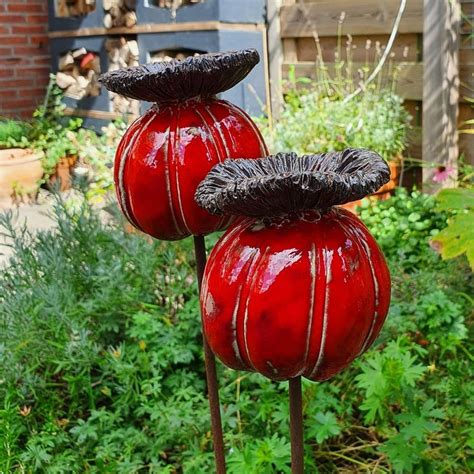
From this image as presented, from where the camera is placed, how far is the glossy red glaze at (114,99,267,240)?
1.22 m

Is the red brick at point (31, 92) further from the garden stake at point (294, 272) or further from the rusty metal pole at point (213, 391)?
the garden stake at point (294, 272)

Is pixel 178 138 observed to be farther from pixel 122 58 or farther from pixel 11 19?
pixel 11 19

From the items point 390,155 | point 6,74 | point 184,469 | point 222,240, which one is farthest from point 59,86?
point 222,240

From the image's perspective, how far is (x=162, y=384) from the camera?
7.49ft

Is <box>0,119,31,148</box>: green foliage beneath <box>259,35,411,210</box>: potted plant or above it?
beneath

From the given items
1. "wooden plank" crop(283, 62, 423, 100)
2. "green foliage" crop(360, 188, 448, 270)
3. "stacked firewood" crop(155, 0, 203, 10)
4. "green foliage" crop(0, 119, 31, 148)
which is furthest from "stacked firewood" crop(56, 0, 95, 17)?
"green foliage" crop(360, 188, 448, 270)

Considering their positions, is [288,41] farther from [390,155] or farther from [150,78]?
[150,78]

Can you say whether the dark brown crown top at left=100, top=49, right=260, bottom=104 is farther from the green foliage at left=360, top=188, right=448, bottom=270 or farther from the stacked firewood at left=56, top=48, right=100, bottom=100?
the stacked firewood at left=56, top=48, right=100, bottom=100

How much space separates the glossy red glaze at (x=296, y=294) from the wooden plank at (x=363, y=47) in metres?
3.66

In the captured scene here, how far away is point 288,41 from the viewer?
520 cm

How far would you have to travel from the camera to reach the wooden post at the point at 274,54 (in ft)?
17.0

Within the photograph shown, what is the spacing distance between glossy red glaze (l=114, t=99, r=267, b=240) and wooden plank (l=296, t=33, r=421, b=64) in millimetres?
3375

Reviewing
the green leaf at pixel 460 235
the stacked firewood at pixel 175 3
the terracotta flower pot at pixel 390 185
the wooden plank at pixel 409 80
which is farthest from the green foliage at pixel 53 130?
the green leaf at pixel 460 235

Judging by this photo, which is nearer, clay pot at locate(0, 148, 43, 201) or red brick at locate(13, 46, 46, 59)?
clay pot at locate(0, 148, 43, 201)
